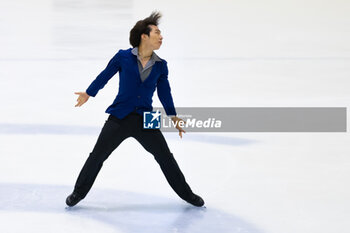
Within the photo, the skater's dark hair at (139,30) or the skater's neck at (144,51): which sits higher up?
the skater's dark hair at (139,30)

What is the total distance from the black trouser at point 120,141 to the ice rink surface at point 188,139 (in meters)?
0.20

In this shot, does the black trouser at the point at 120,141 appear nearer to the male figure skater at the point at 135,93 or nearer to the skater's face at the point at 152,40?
the male figure skater at the point at 135,93

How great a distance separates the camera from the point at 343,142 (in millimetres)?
5531

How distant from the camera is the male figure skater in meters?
3.71

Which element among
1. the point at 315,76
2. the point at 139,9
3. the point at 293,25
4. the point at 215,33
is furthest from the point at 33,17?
the point at 315,76

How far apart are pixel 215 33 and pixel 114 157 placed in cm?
636

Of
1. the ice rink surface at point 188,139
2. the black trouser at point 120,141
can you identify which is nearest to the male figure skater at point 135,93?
the black trouser at point 120,141

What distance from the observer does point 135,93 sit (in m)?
3.72

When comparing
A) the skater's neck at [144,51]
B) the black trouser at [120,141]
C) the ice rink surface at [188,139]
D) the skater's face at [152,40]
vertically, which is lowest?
the ice rink surface at [188,139]

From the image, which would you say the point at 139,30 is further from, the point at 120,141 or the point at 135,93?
the point at 120,141

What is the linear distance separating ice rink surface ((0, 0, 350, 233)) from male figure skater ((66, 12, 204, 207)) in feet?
1.10

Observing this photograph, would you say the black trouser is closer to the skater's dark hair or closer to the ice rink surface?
the ice rink surface

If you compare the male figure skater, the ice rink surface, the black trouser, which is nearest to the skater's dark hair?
the male figure skater

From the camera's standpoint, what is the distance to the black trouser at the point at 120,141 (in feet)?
12.4
